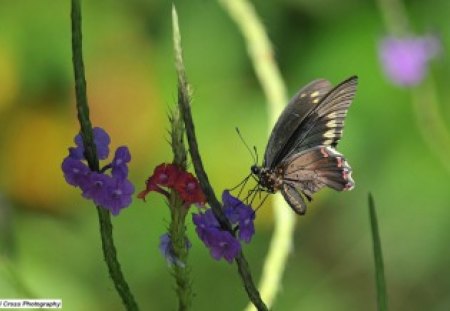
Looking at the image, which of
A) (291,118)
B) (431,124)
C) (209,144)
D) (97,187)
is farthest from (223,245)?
(431,124)

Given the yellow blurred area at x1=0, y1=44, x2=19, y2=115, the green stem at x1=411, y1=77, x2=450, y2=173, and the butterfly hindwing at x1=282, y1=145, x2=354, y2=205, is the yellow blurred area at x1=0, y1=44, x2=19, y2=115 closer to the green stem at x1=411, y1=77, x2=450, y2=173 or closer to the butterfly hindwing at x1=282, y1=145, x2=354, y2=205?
the green stem at x1=411, y1=77, x2=450, y2=173

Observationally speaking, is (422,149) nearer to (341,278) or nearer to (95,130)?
(341,278)

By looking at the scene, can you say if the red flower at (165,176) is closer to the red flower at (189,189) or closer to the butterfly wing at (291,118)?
the red flower at (189,189)

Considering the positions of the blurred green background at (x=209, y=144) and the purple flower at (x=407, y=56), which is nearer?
the blurred green background at (x=209, y=144)

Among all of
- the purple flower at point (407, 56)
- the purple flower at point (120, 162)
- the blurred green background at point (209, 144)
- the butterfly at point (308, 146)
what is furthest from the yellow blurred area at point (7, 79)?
the purple flower at point (120, 162)

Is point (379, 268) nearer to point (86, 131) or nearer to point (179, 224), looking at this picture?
point (179, 224)

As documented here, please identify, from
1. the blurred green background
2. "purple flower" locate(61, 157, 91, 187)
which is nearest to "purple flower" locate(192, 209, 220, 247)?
"purple flower" locate(61, 157, 91, 187)
